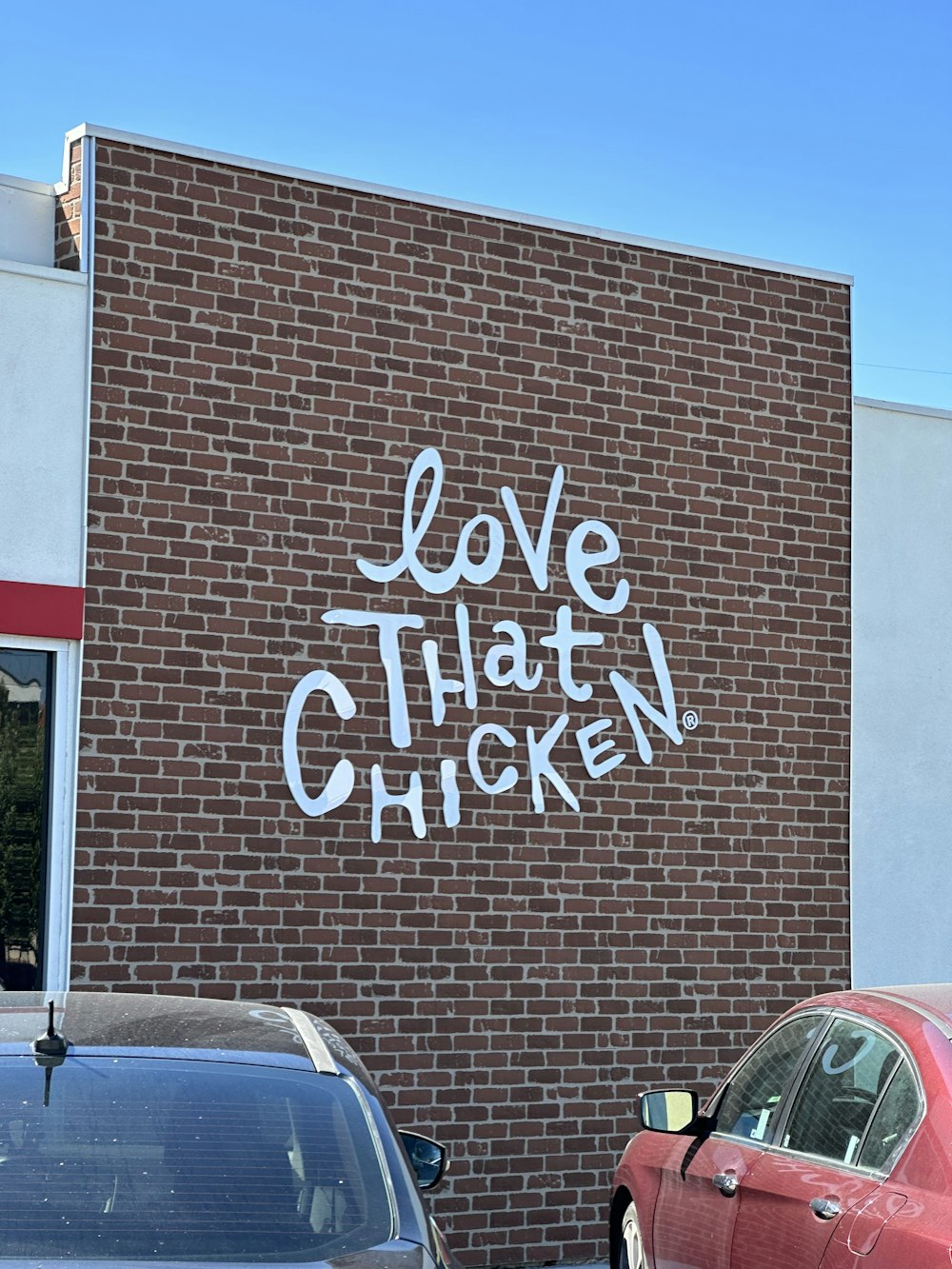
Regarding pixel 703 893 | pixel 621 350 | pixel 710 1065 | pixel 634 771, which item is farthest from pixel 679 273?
pixel 710 1065

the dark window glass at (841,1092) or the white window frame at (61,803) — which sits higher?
the white window frame at (61,803)

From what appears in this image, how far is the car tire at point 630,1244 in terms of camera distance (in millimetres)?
6031

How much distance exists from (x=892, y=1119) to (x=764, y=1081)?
3.58 ft

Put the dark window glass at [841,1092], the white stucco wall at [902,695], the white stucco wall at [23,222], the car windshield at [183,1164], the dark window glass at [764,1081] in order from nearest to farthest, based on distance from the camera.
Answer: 1. the car windshield at [183,1164]
2. the dark window glass at [841,1092]
3. the dark window glass at [764,1081]
4. the white stucco wall at [23,222]
5. the white stucco wall at [902,695]

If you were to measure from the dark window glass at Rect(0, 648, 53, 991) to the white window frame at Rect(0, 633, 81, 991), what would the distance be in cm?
5

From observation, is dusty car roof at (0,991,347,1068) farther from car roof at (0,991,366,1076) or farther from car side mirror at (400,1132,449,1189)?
car side mirror at (400,1132,449,1189)

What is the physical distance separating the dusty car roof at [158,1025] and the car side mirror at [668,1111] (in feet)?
4.79

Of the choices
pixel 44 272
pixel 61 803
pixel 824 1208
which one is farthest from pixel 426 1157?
pixel 44 272

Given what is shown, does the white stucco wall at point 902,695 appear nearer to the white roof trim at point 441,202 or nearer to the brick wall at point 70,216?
the white roof trim at point 441,202

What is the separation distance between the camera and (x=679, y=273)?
10.1 m

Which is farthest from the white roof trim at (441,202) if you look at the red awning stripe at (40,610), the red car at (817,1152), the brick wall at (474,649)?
the red car at (817,1152)

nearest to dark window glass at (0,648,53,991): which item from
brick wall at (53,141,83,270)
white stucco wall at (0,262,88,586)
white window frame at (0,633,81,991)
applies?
white window frame at (0,633,81,991)

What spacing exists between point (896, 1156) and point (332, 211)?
6.27 meters

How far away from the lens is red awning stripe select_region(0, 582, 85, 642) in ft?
26.5
